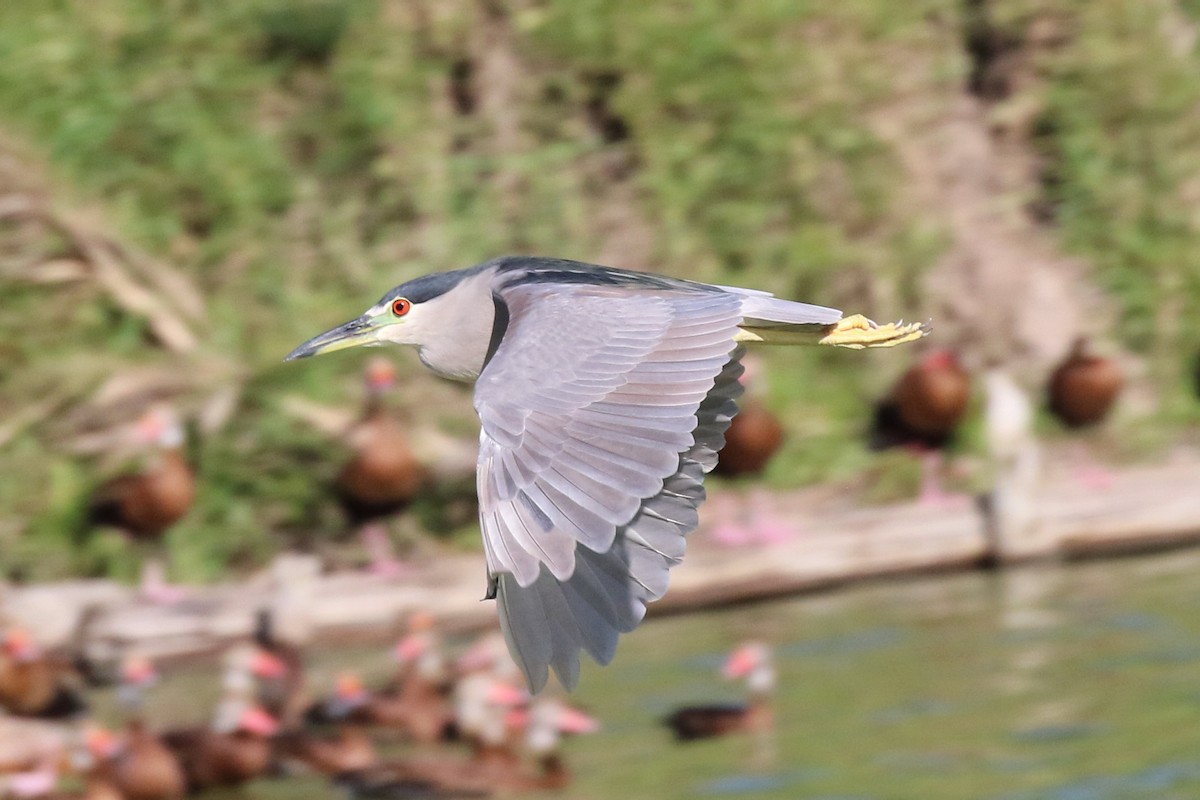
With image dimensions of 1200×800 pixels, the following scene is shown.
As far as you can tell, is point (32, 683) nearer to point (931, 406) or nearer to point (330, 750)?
point (330, 750)

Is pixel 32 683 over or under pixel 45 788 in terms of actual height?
over

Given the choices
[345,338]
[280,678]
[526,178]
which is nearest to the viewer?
[345,338]

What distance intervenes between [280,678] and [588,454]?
425 centimetres

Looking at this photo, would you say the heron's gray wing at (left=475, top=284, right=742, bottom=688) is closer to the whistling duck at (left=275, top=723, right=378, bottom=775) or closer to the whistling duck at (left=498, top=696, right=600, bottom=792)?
the whistling duck at (left=498, top=696, right=600, bottom=792)

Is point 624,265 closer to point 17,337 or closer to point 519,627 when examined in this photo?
point 17,337

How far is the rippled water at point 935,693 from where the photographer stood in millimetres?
6012

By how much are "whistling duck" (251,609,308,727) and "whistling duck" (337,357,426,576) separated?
690 millimetres

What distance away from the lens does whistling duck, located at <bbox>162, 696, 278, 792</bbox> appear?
247 inches

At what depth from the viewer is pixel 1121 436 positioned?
9.03m

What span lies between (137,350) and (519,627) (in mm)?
5848

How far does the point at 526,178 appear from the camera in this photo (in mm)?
9703

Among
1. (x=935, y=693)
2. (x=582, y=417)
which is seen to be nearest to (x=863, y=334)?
(x=582, y=417)

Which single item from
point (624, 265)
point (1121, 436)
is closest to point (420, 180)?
point (624, 265)

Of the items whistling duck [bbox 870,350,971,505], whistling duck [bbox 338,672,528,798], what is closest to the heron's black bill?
whistling duck [bbox 338,672,528,798]
